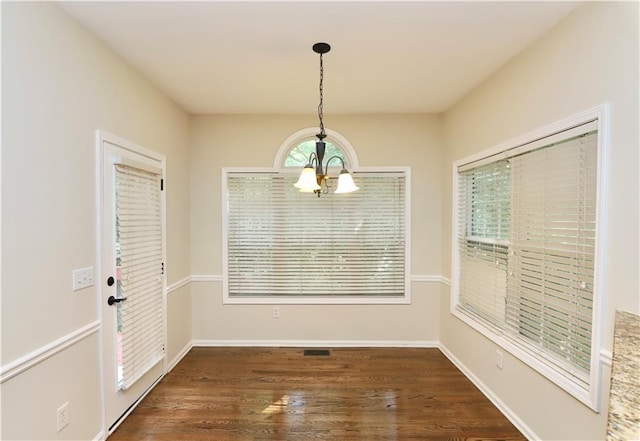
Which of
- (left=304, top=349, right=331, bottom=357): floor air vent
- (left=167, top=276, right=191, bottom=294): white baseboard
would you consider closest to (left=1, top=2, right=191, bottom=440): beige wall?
(left=167, top=276, right=191, bottom=294): white baseboard

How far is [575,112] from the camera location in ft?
5.91

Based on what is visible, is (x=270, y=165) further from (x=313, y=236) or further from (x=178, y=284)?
(x=178, y=284)

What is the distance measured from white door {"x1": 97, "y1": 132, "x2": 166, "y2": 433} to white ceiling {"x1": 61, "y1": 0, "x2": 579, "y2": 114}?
718 millimetres

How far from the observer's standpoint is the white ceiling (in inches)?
70.6

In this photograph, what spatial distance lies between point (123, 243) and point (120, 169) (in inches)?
21.7

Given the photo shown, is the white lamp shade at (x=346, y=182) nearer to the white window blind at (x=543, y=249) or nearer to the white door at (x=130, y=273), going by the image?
the white window blind at (x=543, y=249)

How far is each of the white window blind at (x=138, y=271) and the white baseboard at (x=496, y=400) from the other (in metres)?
2.92

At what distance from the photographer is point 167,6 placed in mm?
1765

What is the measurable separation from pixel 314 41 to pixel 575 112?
5.43ft

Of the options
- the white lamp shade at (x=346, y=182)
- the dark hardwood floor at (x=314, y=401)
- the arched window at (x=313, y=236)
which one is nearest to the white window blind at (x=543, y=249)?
the dark hardwood floor at (x=314, y=401)

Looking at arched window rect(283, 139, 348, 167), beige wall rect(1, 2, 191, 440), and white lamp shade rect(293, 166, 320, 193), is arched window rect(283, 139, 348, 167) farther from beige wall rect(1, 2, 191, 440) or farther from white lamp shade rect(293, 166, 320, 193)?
beige wall rect(1, 2, 191, 440)

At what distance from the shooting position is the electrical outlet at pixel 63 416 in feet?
5.82

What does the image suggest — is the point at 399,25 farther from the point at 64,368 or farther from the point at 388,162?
the point at 64,368

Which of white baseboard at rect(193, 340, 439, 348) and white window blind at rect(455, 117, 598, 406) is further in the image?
white baseboard at rect(193, 340, 439, 348)
